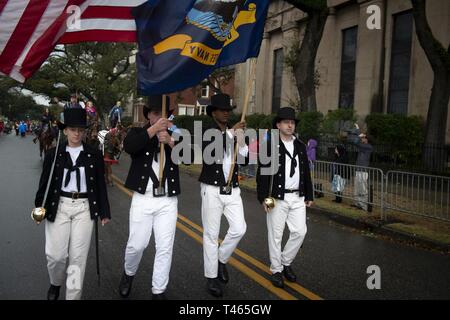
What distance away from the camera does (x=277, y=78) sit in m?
34.5

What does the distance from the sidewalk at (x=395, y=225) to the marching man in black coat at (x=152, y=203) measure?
5.19 meters

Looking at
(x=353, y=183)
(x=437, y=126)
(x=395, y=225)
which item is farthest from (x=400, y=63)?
(x=395, y=225)

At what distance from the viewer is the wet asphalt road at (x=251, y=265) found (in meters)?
5.42

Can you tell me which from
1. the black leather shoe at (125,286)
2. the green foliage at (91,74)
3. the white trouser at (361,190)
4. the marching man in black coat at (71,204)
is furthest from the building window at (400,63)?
the green foliage at (91,74)

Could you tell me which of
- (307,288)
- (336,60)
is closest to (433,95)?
(336,60)

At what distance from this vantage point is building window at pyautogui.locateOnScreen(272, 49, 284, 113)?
3394cm

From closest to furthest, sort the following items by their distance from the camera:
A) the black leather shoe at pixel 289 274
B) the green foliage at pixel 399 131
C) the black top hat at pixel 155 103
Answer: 1. the black top hat at pixel 155 103
2. the black leather shoe at pixel 289 274
3. the green foliage at pixel 399 131

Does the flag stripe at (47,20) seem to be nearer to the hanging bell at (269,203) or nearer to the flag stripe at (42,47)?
the flag stripe at (42,47)

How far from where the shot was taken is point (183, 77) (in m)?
5.23

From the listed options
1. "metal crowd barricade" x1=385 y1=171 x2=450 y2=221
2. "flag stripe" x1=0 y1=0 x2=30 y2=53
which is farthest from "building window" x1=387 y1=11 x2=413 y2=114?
"flag stripe" x1=0 y1=0 x2=30 y2=53

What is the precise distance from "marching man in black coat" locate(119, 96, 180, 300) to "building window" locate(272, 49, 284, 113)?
1143 inches

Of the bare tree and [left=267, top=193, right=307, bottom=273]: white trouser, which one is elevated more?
the bare tree

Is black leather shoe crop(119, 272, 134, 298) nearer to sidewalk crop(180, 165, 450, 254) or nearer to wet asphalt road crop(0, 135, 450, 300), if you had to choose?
wet asphalt road crop(0, 135, 450, 300)

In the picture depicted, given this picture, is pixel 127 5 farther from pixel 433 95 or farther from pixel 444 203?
pixel 433 95
